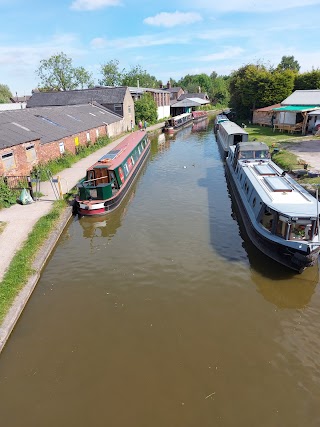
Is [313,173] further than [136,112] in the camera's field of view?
No

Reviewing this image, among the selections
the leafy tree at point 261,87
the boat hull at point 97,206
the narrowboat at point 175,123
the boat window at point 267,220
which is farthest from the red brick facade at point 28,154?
the leafy tree at point 261,87

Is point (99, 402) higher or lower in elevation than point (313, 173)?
lower

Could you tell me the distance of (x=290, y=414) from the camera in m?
5.95

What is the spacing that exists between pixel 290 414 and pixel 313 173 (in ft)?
46.6

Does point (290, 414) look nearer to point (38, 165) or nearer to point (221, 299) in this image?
point (221, 299)

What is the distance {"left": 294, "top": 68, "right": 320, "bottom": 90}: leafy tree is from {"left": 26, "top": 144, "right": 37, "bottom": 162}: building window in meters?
41.4

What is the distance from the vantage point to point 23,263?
33.7ft

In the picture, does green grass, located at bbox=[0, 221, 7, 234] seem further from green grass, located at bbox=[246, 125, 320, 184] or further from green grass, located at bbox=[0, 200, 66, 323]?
green grass, located at bbox=[246, 125, 320, 184]

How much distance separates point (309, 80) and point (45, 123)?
3877 centimetres

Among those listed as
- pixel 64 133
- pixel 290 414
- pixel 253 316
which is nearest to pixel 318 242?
pixel 253 316

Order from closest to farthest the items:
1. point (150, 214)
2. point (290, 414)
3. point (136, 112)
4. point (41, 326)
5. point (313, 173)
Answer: point (290, 414) → point (41, 326) → point (150, 214) → point (313, 173) → point (136, 112)

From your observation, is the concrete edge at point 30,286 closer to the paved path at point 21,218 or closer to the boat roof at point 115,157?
the paved path at point 21,218

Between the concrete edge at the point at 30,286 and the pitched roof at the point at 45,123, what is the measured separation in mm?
6577

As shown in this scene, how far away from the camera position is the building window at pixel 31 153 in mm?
18944
